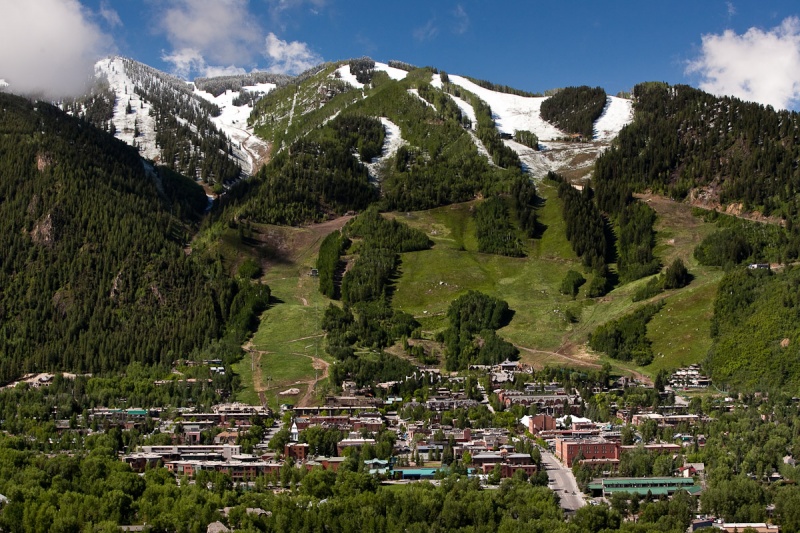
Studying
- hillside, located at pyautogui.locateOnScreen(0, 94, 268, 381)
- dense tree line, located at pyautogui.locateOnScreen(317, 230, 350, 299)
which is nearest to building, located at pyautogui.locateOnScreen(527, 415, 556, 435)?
hillside, located at pyautogui.locateOnScreen(0, 94, 268, 381)

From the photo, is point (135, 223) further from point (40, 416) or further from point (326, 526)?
point (326, 526)

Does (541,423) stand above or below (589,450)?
above

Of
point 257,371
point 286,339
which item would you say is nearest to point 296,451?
point 257,371

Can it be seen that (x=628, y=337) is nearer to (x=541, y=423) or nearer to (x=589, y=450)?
(x=541, y=423)

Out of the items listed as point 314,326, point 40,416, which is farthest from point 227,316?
point 40,416

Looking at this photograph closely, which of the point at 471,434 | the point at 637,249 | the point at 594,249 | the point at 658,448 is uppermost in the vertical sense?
the point at 637,249

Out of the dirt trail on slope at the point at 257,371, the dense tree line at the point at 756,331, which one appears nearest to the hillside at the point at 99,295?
the dirt trail on slope at the point at 257,371
